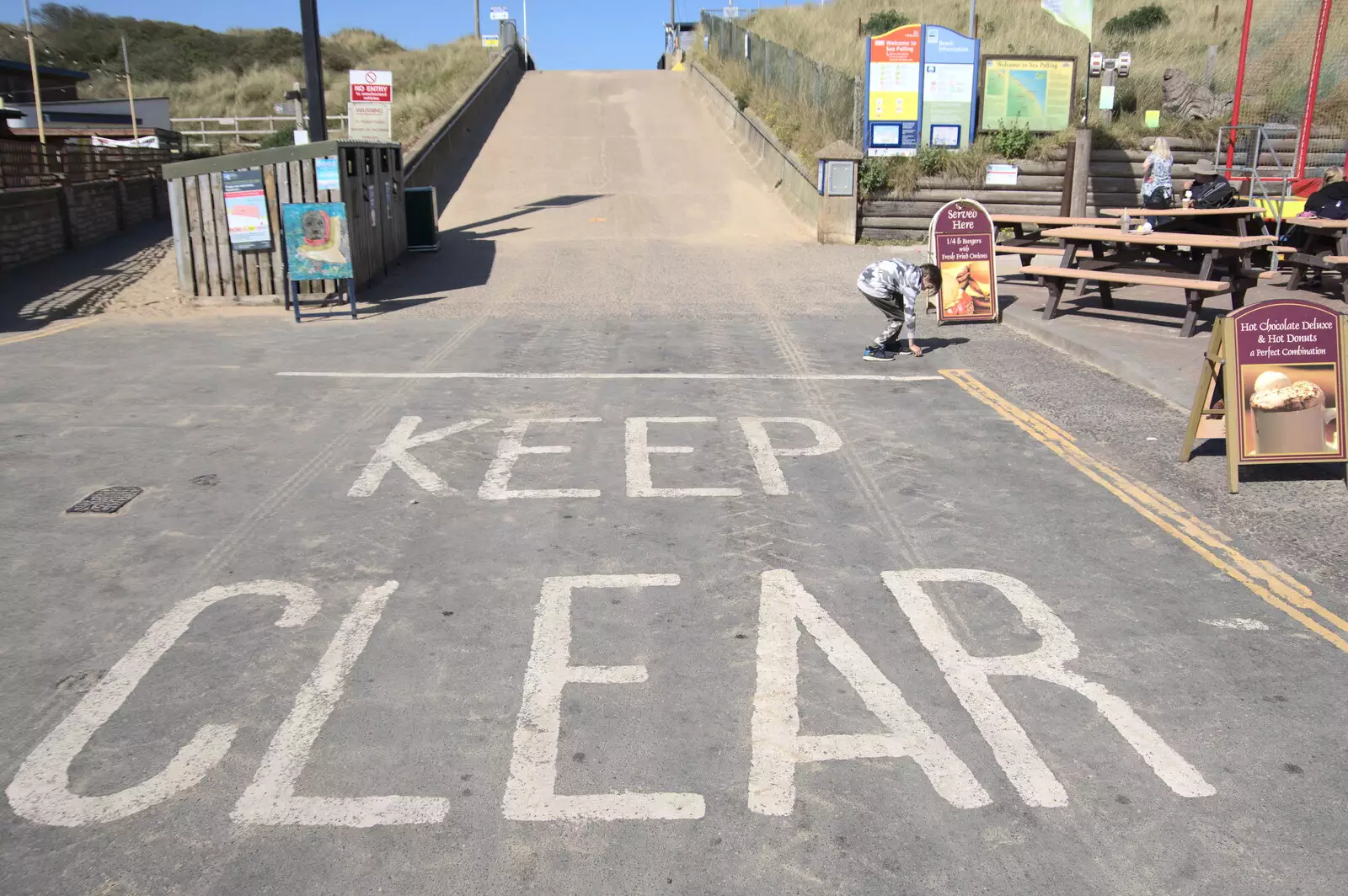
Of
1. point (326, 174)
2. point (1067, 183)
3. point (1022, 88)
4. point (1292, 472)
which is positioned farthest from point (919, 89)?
point (1292, 472)

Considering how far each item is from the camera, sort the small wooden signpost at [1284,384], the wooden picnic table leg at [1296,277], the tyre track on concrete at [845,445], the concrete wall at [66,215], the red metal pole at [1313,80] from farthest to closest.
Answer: the red metal pole at [1313,80]
the concrete wall at [66,215]
the wooden picnic table leg at [1296,277]
the small wooden signpost at [1284,384]
the tyre track on concrete at [845,445]

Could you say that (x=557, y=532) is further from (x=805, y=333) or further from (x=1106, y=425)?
(x=805, y=333)

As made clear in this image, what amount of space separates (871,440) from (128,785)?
5.82 metres

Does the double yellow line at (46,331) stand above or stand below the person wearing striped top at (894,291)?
below

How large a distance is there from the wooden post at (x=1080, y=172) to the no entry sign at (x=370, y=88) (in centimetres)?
1236

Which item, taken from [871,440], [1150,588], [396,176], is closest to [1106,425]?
[871,440]

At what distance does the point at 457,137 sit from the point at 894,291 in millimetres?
19466

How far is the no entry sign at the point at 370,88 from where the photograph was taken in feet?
61.8

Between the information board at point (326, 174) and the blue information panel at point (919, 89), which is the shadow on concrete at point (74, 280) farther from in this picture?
the blue information panel at point (919, 89)

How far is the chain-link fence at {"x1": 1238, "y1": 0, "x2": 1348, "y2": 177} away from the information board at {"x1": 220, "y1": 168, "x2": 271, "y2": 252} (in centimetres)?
1675

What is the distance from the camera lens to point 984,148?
2111cm

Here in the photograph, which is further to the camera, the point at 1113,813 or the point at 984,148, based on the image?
the point at 984,148

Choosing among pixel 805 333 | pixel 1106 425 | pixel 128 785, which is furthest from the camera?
pixel 805 333

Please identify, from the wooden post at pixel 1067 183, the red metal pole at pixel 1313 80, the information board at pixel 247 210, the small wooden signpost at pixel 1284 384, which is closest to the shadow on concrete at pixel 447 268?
the information board at pixel 247 210
